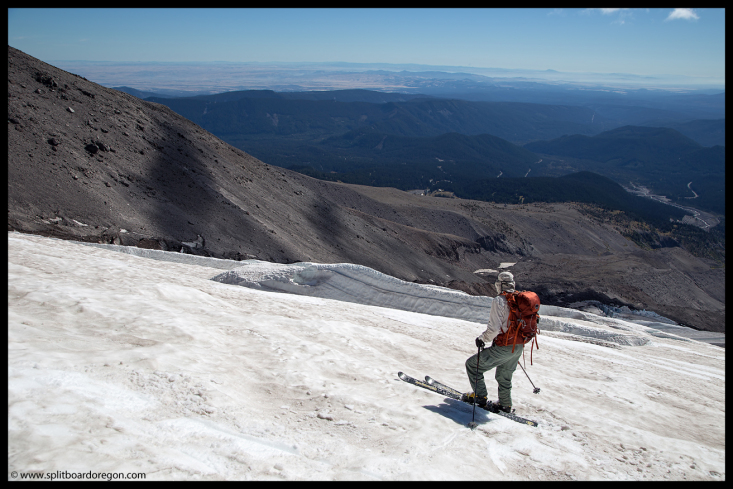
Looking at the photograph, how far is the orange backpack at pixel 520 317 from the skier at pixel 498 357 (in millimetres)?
53

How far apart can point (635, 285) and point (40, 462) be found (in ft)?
145

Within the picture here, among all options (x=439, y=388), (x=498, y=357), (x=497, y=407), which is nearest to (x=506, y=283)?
(x=498, y=357)

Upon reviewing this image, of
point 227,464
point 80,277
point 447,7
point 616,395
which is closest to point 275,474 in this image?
point 227,464

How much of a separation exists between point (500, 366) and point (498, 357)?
238 millimetres

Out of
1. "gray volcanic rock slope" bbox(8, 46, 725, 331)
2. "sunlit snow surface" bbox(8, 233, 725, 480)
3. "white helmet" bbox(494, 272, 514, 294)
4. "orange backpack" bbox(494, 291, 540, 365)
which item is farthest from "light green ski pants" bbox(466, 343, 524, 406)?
"gray volcanic rock slope" bbox(8, 46, 725, 331)

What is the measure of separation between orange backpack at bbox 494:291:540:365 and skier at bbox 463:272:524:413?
0.17ft

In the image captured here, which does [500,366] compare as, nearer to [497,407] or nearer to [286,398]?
[497,407]

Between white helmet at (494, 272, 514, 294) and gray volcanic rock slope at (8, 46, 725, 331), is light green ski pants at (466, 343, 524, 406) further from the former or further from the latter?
gray volcanic rock slope at (8, 46, 725, 331)

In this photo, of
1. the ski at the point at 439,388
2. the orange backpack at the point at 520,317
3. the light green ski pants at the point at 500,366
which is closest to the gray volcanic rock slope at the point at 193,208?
the ski at the point at 439,388

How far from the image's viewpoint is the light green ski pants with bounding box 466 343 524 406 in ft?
19.6

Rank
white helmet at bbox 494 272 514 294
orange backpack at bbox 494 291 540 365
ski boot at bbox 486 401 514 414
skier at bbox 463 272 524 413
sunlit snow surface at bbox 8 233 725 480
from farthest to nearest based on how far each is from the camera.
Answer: ski boot at bbox 486 401 514 414, white helmet at bbox 494 272 514 294, skier at bbox 463 272 524 413, orange backpack at bbox 494 291 540 365, sunlit snow surface at bbox 8 233 725 480

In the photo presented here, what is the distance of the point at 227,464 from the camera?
3.77 meters

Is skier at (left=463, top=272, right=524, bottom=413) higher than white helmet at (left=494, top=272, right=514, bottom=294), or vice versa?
white helmet at (left=494, top=272, right=514, bottom=294)

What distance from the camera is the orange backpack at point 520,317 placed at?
5.64 m
